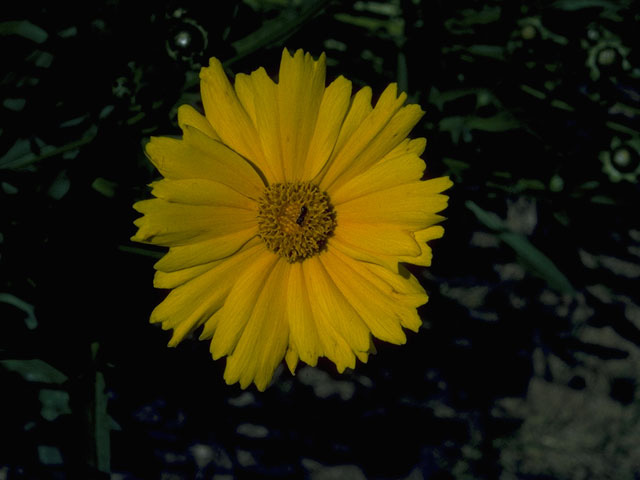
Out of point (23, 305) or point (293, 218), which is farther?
point (23, 305)

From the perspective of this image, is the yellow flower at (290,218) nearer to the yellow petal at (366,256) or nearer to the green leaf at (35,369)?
the yellow petal at (366,256)

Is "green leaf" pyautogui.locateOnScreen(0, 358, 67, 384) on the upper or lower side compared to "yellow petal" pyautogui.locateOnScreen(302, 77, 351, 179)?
lower

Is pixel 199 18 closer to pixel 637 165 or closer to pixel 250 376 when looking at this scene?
pixel 250 376

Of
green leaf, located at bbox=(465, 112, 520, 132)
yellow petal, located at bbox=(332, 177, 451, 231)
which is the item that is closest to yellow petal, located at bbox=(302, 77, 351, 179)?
yellow petal, located at bbox=(332, 177, 451, 231)

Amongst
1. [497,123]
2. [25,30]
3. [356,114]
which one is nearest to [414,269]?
[497,123]

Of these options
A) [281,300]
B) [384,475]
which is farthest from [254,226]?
[384,475]

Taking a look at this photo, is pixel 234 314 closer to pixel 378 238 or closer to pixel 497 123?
pixel 378 238

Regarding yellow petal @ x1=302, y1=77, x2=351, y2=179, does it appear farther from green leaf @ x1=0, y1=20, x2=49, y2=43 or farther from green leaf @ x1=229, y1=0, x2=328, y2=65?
green leaf @ x1=0, y1=20, x2=49, y2=43
